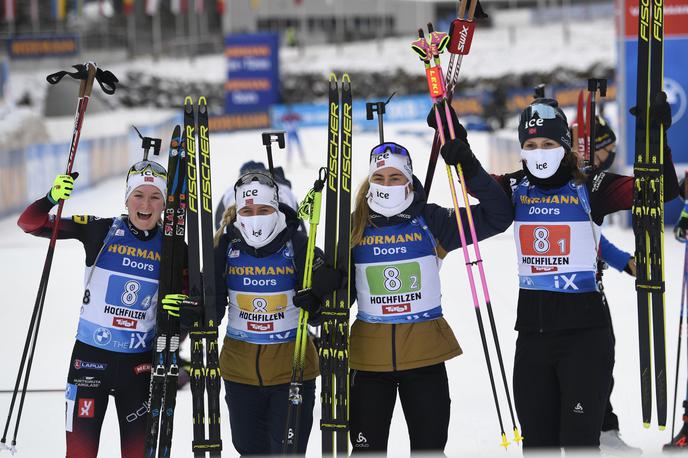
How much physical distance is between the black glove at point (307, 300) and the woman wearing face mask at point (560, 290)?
0.80 m

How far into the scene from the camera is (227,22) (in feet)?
146

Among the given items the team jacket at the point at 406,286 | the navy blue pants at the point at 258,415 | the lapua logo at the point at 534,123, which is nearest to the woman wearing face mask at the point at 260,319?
the navy blue pants at the point at 258,415

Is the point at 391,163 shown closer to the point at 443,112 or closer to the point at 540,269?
the point at 443,112

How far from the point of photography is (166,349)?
3.73m

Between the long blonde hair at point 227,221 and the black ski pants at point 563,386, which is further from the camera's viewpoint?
the long blonde hair at point 227,221

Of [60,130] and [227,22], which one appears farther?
[227,22]

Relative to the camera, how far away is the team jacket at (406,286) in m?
3.60

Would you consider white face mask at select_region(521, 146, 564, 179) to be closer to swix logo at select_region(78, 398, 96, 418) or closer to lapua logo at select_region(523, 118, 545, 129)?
lapua logo at select_region(523, 118, 545, 129)

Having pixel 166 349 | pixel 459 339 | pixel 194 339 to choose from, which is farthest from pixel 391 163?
pixel 459 339

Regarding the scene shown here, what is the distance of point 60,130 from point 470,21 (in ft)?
79.2

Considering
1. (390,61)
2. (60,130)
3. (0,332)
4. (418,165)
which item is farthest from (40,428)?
(390,61)

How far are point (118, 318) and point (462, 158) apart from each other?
1486 mm

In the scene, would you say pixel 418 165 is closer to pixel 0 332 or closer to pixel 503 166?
pixel 503 166

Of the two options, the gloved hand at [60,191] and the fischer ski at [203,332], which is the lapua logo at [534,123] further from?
the gloved hand at [60,191]
